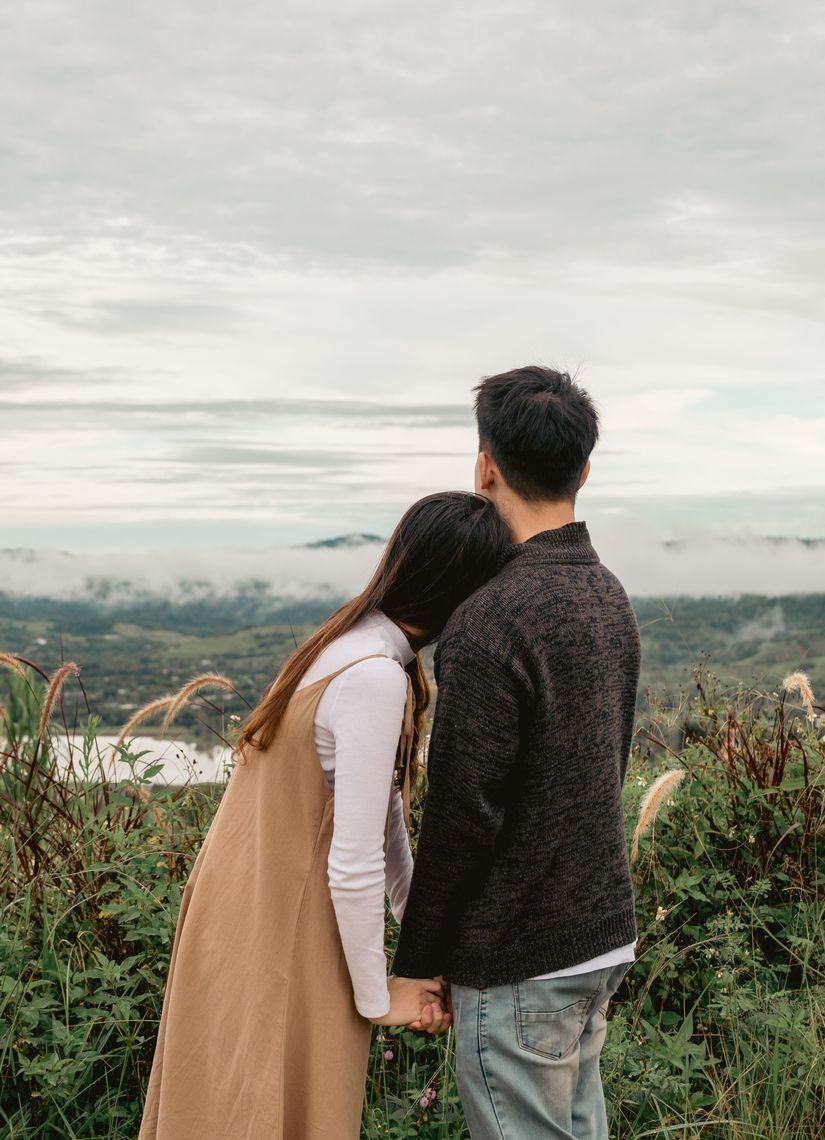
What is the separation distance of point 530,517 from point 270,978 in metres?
1.09

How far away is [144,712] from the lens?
11.0ft

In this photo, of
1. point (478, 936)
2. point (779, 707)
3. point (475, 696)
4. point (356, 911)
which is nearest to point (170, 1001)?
point (356, 911)

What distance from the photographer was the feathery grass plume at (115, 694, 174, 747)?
334cm

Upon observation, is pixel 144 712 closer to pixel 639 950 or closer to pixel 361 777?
pixel 361 777

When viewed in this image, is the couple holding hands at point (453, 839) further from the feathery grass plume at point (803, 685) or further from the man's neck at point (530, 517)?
the feathery grass plume at point (803, 685)

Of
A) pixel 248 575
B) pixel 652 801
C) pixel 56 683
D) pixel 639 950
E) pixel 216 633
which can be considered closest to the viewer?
pixel 652 801

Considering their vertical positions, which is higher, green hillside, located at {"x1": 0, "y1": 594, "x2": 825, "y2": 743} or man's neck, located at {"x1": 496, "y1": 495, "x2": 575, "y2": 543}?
man's neck, located at {"x1": 496, "y1": 495, "x2": 575, "y2": 543}

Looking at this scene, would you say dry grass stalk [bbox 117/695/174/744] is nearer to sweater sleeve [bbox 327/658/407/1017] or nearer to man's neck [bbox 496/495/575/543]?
sweater sleeve [bbox 327/658/407/1017]

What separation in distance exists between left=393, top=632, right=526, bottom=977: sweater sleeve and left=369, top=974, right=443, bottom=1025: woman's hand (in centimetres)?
22

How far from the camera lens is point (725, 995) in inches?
130

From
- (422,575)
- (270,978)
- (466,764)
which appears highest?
(422,575)

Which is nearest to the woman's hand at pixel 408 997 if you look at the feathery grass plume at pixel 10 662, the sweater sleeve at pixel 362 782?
the sweater sleeve at pixel 362 782

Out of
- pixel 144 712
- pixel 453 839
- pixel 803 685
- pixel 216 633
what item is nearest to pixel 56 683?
pixel 144 712

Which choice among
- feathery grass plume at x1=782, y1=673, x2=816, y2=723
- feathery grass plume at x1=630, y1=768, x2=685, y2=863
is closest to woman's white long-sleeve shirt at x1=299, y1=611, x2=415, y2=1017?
feathery grass plume at x1=630, y1=768, x2=685, y2=863
